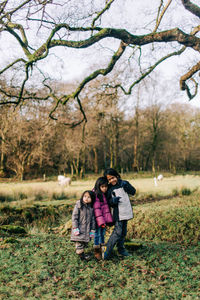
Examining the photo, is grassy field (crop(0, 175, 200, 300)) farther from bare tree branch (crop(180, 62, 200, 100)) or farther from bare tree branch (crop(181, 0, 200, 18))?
bare tree branch (crop(181, 0, 200, 18))

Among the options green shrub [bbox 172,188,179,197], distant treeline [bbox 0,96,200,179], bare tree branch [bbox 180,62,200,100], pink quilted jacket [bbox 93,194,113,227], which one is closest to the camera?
pink quilted jacket [bbox 93,194,113,227]

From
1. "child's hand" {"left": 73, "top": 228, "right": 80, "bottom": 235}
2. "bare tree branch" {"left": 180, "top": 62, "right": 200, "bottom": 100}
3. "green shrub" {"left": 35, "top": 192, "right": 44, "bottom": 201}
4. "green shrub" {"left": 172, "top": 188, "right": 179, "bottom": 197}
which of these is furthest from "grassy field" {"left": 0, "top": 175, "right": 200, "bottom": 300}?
"green shrub" {"left": 35, "top": 192, "right": 44, "bottom": 201}

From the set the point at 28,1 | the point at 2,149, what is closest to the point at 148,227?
the point at 28,1

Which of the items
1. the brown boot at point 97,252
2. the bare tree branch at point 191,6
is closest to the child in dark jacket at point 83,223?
the brown boot at point 97,252

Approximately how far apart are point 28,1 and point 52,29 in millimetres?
689

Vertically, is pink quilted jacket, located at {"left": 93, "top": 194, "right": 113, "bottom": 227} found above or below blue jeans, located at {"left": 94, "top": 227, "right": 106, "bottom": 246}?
above

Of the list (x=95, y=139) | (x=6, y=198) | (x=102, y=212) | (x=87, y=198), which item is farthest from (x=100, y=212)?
(x=95, y=139)

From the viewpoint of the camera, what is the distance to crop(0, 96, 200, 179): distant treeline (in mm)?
24484

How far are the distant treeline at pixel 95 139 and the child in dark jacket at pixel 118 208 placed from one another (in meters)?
13.9

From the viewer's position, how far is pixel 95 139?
28688mm

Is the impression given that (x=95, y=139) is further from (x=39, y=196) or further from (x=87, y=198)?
(x=87, y=198)

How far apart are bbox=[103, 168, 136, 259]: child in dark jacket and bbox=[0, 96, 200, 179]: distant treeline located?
45.7 feet

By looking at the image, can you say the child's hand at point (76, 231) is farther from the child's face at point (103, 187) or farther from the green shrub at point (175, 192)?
the green shrub at point (175, 192)

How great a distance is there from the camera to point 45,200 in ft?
43.3
